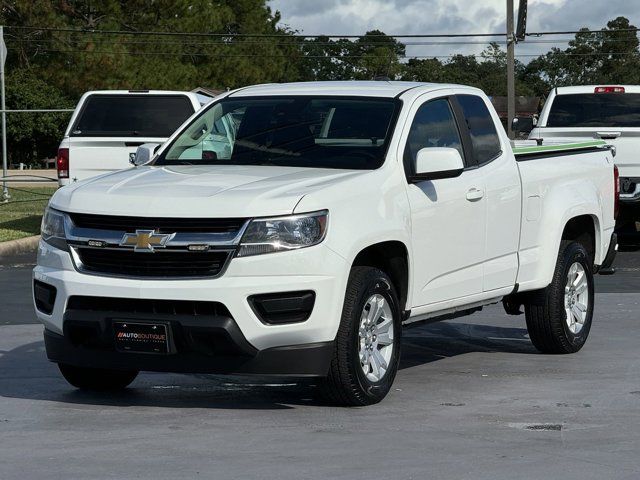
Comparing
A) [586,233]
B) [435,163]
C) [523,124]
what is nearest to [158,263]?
[435,163]

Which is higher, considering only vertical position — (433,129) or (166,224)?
(433,129)

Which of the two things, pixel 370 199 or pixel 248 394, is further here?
pixel 248 394

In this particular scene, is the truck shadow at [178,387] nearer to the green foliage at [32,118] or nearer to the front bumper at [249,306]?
the front bumper at [249,306]

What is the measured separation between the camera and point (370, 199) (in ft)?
25.1

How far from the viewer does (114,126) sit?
1905 centimetres

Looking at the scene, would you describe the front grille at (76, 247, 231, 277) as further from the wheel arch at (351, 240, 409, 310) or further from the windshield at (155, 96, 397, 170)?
the windshield at (155, 96, 397, 170)

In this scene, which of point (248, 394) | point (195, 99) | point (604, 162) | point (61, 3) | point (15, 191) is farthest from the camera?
point (61, 3)

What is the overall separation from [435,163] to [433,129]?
74cm

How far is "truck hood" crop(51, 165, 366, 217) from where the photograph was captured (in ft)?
23.5

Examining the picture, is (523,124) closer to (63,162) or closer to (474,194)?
(63,162)

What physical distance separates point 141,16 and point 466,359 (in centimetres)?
5370

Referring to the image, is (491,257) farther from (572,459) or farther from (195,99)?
(195,99)

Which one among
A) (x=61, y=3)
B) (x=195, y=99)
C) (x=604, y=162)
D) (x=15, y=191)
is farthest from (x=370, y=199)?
(x=61, y=3)

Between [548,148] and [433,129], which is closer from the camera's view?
[433,129]
